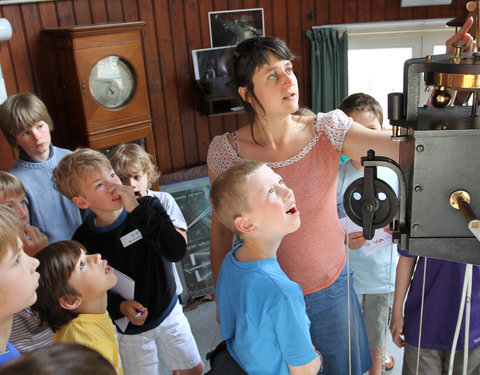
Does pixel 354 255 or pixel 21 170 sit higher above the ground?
pixel 21 170

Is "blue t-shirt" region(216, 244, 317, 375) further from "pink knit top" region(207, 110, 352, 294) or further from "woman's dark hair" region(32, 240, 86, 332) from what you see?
"woman's dark hair" region(32, 240, 86, 332)

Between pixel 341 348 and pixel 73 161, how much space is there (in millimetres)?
1173

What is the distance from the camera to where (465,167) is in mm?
702

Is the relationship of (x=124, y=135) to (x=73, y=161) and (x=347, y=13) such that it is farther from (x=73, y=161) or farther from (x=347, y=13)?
(x=347, y=13)

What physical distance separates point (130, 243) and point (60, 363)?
1039mm

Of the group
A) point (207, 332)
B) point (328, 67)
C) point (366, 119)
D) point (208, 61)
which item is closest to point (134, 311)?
point (207, 332)

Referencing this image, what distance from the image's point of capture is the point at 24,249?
67.8 inches

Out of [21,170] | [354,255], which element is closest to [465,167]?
[354,255]

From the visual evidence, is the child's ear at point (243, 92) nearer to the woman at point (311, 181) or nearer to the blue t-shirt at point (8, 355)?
the woman at point (311, 181)

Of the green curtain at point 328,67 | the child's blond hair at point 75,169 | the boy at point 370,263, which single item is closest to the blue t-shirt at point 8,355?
the child's blond hair at point 75,169

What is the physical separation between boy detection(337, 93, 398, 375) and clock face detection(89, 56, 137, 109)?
1252mm

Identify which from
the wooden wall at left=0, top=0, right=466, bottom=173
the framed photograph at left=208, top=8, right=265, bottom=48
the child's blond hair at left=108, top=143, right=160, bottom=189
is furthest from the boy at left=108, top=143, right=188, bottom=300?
the framed photograph at left=208, top=8, right=265, bottom=48

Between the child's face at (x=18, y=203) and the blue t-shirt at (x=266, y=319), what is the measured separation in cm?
96

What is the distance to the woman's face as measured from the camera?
1.36 metres
